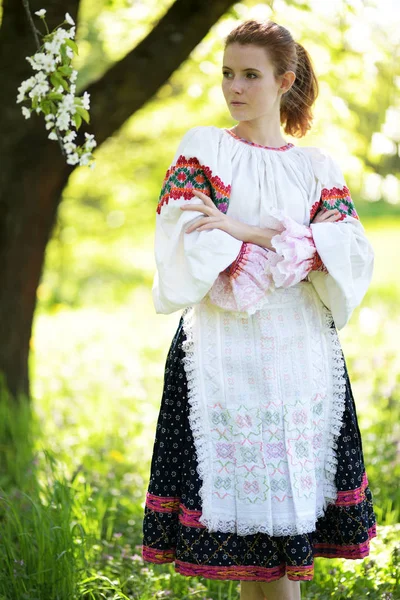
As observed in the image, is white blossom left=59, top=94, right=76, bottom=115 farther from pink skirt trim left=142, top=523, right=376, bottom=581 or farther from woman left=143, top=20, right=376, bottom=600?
pink skirt trim left=142, top=523, right=376, bottom=581

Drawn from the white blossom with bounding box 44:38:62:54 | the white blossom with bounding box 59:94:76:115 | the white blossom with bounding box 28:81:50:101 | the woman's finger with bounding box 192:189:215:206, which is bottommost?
the woman's finger with bounding box 192:189:215:206

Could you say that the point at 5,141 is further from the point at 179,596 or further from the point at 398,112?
the point at 179,596

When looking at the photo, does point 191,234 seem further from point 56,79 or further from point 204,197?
point 56,79

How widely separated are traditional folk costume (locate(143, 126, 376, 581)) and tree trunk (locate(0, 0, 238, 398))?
5.09ft

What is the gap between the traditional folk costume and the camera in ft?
7.38

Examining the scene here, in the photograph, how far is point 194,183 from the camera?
2.30 m

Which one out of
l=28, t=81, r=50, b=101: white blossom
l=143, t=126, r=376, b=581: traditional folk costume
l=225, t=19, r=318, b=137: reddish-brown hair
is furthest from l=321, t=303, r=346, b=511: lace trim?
l=28, t=81, r=50, b=101: white blossom

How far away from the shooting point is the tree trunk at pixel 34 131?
3.72 m

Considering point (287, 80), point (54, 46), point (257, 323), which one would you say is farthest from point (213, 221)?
point (54, 46)

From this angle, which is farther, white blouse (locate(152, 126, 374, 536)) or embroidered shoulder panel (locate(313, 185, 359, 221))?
embroidered shoulder panel (locate(313, 185, 359, 221))

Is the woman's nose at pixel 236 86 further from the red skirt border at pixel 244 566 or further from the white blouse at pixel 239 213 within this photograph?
the red skirt border at pixel 244 566

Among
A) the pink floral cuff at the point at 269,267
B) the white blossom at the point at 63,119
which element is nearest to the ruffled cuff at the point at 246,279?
the pink floral cuff at the point at 269,267

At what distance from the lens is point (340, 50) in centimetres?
441

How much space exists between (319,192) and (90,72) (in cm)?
465
